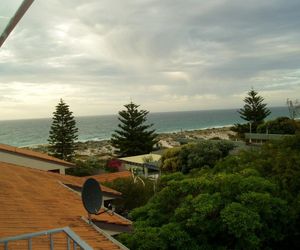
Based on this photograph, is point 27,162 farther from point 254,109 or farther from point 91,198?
point 254,109

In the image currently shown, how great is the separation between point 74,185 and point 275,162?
19.1 feet

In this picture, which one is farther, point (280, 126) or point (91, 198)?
point (280, 126)

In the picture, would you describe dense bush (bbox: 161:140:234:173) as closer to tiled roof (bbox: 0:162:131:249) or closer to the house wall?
the house wall

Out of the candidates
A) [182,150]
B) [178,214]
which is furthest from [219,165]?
[182,150]

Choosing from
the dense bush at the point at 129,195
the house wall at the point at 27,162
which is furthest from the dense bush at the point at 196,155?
the house wall at the point at 27,162

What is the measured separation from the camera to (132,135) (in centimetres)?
4447

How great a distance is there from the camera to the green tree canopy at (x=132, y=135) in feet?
144

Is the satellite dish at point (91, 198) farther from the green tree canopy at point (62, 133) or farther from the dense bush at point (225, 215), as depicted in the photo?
the green tree canopy at point (62, 133)

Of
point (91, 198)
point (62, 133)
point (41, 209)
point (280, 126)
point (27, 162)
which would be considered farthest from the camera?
point (62, 133)

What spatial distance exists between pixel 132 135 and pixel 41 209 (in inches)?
1421

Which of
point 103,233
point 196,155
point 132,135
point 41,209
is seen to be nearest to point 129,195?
point 196,155

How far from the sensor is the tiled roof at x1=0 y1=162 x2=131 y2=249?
6922mm

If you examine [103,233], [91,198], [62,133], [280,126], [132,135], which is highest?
[280,126]

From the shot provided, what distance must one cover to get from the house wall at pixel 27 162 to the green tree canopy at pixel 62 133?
76.9ft
